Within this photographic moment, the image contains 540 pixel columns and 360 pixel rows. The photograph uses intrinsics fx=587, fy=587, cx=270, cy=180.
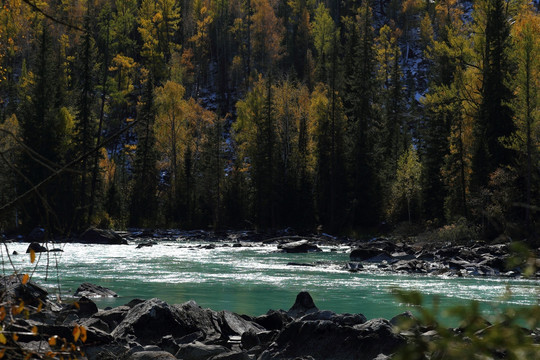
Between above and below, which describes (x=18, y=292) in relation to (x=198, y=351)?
above

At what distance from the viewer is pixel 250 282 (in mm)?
16062

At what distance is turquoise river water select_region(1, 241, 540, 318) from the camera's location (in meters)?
12.7

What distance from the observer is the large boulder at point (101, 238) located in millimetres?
31528

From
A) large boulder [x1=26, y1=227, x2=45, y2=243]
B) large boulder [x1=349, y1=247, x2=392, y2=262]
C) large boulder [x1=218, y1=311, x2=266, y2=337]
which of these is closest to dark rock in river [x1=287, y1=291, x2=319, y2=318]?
large boulder [x1=218, y1=311, x2=266, y2=337]

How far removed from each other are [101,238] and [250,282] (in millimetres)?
17995

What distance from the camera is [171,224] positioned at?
152ft

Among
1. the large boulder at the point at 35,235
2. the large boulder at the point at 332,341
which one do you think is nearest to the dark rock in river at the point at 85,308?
the large boulder at the point at 332,341

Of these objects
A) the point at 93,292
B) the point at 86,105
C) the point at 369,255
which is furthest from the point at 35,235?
the point at 93,292

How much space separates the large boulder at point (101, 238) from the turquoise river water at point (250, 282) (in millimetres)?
6981

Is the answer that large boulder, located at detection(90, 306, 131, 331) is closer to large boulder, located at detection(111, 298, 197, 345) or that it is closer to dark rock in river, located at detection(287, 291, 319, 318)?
large boulder, located at detection(111, 298, 197, 345)

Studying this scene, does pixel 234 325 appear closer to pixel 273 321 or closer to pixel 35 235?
pixel 273 321

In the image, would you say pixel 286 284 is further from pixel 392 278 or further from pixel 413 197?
pixel 413 197

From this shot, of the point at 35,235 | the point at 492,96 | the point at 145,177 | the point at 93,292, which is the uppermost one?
the point at 492,96

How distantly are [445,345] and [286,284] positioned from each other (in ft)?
47.7
